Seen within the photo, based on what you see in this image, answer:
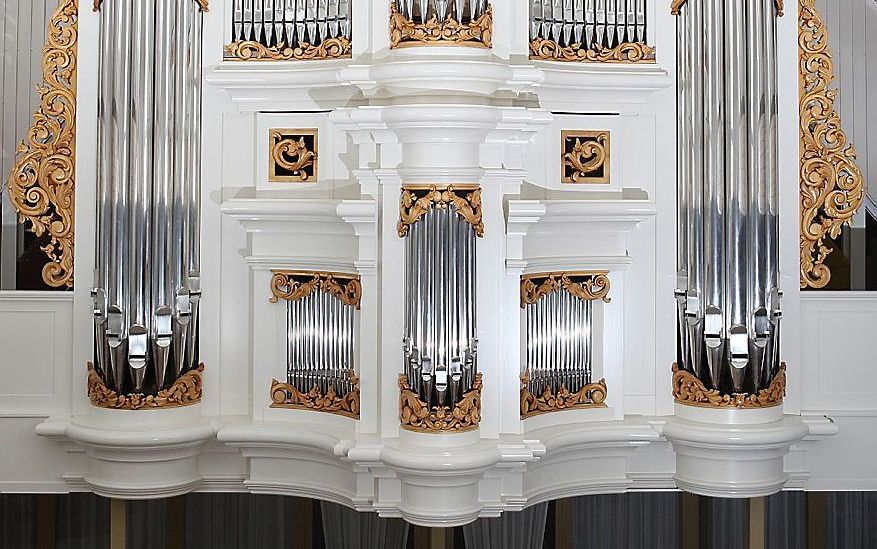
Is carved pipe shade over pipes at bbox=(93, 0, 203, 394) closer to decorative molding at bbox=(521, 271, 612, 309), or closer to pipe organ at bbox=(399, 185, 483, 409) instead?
pipe organ at bbox=(399, 185, 483, 409)

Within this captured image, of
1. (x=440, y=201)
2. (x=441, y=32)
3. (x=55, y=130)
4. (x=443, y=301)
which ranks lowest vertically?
(x=443, y=301)

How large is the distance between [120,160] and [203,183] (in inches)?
19.7

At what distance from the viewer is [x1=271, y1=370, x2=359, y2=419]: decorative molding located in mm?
5488

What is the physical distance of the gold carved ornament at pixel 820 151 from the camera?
5613mm

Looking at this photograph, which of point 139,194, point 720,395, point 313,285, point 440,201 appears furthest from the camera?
point 313,285

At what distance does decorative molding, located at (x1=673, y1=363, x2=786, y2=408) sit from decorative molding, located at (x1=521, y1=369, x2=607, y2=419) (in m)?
0.41

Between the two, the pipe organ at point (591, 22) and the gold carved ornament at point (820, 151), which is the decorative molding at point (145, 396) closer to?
the pipe organ at point (591, 22)

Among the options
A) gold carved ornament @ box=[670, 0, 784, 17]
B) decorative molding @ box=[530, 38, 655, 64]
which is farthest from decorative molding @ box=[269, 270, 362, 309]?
gold carved ornament @ box=[670, 0, 784, 17]

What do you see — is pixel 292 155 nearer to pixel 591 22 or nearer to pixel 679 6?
pixel 591 22

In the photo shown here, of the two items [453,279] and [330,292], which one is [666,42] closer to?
[453,279]

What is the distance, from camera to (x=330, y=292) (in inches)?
217

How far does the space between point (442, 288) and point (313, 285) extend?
2.77 ft

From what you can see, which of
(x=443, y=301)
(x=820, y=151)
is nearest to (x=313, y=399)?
(x=443, y=301)

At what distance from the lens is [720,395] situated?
5.38m
